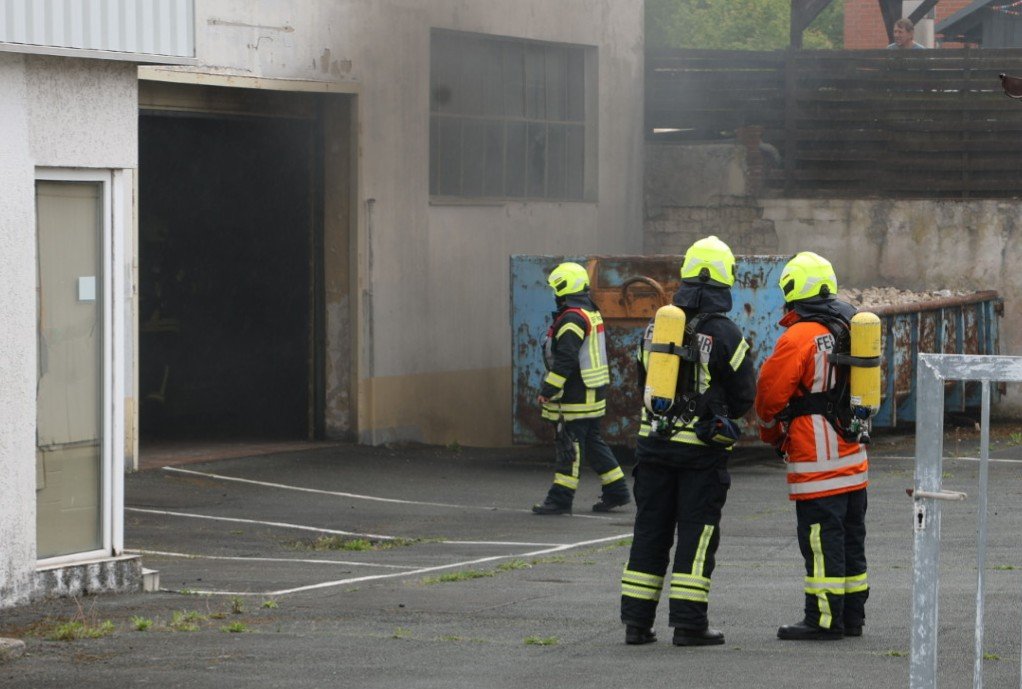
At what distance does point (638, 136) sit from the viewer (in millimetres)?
21844

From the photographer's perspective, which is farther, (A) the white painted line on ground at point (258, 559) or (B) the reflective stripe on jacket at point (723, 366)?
(A) the white painted line on ground at point (258, 559)

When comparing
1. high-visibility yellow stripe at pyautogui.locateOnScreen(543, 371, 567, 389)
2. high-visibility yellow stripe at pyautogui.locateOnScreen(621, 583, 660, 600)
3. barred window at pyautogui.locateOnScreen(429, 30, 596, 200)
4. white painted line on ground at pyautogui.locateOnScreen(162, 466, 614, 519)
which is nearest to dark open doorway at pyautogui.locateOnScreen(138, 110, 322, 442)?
barred window at pyautogui.locateOnScreen(429, 30, 596, 200)

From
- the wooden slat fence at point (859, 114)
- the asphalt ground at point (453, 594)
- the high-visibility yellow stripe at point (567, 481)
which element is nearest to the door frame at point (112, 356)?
the asphalt ground at point (453, 594)

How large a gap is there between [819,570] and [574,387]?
5.30 m

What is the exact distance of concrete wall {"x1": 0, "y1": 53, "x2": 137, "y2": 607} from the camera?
846cm

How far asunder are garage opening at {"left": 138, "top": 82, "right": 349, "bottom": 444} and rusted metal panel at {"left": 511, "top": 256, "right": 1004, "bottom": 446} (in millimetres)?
2182

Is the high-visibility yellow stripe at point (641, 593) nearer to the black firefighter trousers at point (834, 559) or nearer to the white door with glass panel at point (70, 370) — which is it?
the black firefighter trousers at point (834, 559)

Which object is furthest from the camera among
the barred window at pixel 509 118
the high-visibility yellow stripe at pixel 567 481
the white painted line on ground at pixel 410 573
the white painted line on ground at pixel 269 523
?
the barred window at pixel 509 118

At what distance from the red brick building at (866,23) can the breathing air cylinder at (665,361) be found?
39.4 m

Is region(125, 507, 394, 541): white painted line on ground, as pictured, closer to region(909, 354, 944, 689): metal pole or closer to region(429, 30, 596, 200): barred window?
region(429, 30, 596, 200): barred window

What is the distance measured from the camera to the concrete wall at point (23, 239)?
846cm

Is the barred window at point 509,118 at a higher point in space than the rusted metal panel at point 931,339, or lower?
higher

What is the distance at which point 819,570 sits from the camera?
7805 mm

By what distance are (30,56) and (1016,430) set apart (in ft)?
44.4
